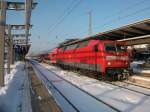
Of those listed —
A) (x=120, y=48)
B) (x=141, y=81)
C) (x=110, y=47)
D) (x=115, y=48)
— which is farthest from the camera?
(x=120, y=48)

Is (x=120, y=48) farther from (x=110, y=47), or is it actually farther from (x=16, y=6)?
(x=16, y=6)

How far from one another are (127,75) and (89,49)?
383 cm

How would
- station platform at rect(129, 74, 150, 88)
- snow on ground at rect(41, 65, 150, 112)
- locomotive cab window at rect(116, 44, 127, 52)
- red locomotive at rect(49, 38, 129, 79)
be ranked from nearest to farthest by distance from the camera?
1. snow on ground at rect(41, 65, 150, 112)
2. station platform at rect(129, 74, 150, 88)
3. red locomotive at rect(49, 38, 129, 79)
4. locomotive cab window at rect(116, 44, 127, 52)

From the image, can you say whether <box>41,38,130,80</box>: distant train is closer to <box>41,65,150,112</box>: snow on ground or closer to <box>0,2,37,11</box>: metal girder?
<box>41,65,150,112</box>: snow on ground

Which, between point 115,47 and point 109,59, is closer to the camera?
point 109,59

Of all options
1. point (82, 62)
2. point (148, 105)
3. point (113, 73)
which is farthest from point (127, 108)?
point (82, 62)

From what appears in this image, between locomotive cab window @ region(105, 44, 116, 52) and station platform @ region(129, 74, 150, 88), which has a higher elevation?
locomotive cab window @ region(105, 44, 116, 52)

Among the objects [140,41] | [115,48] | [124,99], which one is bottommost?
[124,99]

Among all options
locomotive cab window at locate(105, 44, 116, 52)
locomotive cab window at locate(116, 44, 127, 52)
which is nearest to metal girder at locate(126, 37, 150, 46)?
locomotive cab window at locate(116, 44, 127, 52)

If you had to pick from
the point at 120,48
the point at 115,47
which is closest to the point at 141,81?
the point at 120,48

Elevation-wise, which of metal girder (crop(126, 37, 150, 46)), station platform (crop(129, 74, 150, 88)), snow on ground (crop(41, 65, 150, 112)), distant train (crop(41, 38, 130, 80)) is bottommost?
snow on ground (crop(41, 65, 150, 112))

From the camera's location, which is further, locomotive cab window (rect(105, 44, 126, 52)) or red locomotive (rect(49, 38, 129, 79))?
locomotive cab window (rect(105, 44, 126, 52))

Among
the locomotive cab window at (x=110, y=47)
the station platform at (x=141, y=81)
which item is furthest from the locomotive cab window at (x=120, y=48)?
the station platform at (x=141, y=81)

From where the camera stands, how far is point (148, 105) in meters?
12.5
